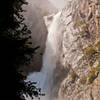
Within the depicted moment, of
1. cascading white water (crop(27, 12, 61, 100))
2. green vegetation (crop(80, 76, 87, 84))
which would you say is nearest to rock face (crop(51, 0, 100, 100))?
green vegetation (crop(80, 76, 87, 84))

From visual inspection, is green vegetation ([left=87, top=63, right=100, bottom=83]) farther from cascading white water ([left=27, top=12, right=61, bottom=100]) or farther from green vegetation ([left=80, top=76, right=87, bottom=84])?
cascading white water ([left=27, top=12, right=61, bottom=100])

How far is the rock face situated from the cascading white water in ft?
4.13

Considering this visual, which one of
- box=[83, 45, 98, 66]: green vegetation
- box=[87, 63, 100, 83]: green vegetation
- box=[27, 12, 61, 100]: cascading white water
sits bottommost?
box=[87, 63, 100, 83]: green vegetation

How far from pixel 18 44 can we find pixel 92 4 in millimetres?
20093

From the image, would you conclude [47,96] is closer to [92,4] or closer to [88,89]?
[88,89]

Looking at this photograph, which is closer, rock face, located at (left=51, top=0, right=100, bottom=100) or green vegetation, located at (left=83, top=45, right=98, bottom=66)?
rock face, located at (left=51, top=0, right=100, bottom=100)

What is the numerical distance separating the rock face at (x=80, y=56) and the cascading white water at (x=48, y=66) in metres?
1.26

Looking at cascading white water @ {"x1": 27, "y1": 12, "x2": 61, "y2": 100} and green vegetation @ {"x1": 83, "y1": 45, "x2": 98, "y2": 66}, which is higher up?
cascading white water @ {"x1": 27, "y1": 12, "x2": 61, "y2": 100}

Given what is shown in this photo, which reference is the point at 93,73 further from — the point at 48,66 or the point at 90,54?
the point at 48,66

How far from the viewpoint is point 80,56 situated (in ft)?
70.1

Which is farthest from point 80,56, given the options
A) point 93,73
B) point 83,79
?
point 93,73

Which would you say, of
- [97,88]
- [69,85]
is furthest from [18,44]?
[69,85]

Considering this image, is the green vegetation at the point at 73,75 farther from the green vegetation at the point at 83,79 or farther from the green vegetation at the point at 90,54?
the green vegetation at the point at 90,54

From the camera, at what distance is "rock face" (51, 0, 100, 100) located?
18.2 m
